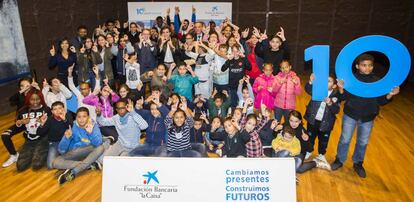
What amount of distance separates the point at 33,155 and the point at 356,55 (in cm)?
489

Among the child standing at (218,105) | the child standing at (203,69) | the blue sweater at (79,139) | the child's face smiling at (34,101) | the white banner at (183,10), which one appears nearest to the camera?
the blue sweater at (79,139)

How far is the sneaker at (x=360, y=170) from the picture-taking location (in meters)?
4.90

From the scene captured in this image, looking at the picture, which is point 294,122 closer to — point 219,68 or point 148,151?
point 219,68

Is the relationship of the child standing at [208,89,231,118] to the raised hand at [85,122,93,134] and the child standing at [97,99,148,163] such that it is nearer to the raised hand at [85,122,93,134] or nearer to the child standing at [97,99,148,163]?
the child standing at [97,99,148,163]

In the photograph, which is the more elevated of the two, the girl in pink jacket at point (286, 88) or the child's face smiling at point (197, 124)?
the girl in pink jacket at point (286, 88)

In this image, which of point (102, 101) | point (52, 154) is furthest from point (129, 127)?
point (52, 154)

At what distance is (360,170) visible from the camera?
4945 millimetres

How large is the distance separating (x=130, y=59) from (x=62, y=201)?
10.2 feet

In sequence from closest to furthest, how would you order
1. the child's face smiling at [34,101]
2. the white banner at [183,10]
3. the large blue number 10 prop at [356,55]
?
the large blue number 10 prop at [356,55] → the child's face smiling at [34,101] → the white banner at [183,10]

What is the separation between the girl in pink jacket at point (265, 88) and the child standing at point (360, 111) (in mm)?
1266

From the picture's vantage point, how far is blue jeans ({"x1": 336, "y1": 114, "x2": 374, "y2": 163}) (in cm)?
474

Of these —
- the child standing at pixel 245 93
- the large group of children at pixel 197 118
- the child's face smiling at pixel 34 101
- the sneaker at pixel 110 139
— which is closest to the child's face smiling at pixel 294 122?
the large group of children at pixel 197 118

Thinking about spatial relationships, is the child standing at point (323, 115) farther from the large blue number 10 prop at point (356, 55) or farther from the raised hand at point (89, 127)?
the raised hand at point (89, 127)

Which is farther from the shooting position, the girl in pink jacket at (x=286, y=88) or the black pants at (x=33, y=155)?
the girl in pink jacket at (x=286, y=88)
